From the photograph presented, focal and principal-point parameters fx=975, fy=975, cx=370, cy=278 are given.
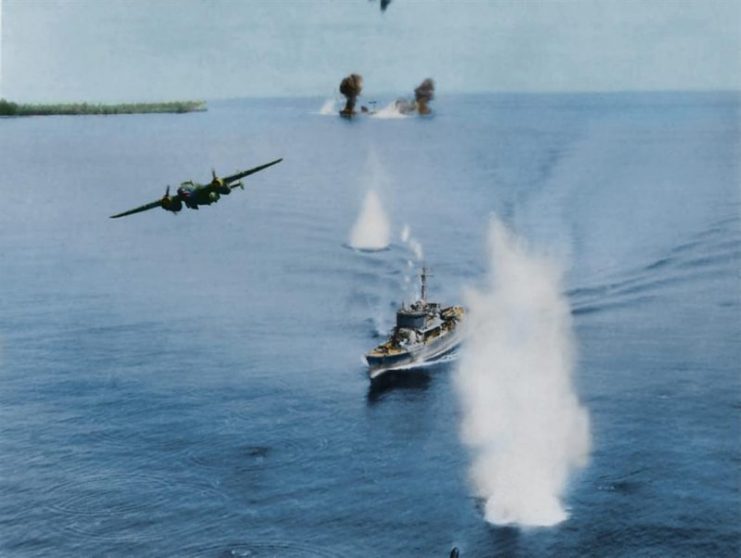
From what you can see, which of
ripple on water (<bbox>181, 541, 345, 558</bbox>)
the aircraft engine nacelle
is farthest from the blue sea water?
the aircraft engine nacelle

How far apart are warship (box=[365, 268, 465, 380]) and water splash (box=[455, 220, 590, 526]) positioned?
12.8 feet

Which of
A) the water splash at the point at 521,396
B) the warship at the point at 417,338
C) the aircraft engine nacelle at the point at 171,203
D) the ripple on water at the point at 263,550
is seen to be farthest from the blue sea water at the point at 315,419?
the aircraft engine nacelle at the point at 171,203

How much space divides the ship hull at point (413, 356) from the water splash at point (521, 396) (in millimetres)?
3145

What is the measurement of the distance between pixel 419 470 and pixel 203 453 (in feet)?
88.6

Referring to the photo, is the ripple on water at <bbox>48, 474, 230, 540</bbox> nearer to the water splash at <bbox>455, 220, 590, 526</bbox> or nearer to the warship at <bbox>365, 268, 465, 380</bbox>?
the water splash at <bbox>455, 220, 590, 526</bbox>

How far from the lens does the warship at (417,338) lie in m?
150

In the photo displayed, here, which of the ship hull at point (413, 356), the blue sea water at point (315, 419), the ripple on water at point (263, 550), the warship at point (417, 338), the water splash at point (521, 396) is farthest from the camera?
the warship at point (417, 338)

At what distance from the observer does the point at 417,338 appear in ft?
519

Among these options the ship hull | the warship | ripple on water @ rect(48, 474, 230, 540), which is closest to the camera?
ripple on water @ rect(48, 474, 230, 540)

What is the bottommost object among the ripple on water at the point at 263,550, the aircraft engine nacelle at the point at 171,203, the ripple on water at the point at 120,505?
the ripple on water at the point at 263,550

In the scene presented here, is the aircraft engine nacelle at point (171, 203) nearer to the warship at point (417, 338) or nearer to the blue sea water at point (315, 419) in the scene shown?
the blue sea water at point (315, 419)

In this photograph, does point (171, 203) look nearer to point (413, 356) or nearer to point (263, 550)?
point (263, 550)

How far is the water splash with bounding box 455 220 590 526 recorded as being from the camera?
112 metres

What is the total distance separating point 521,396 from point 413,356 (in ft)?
75.2
